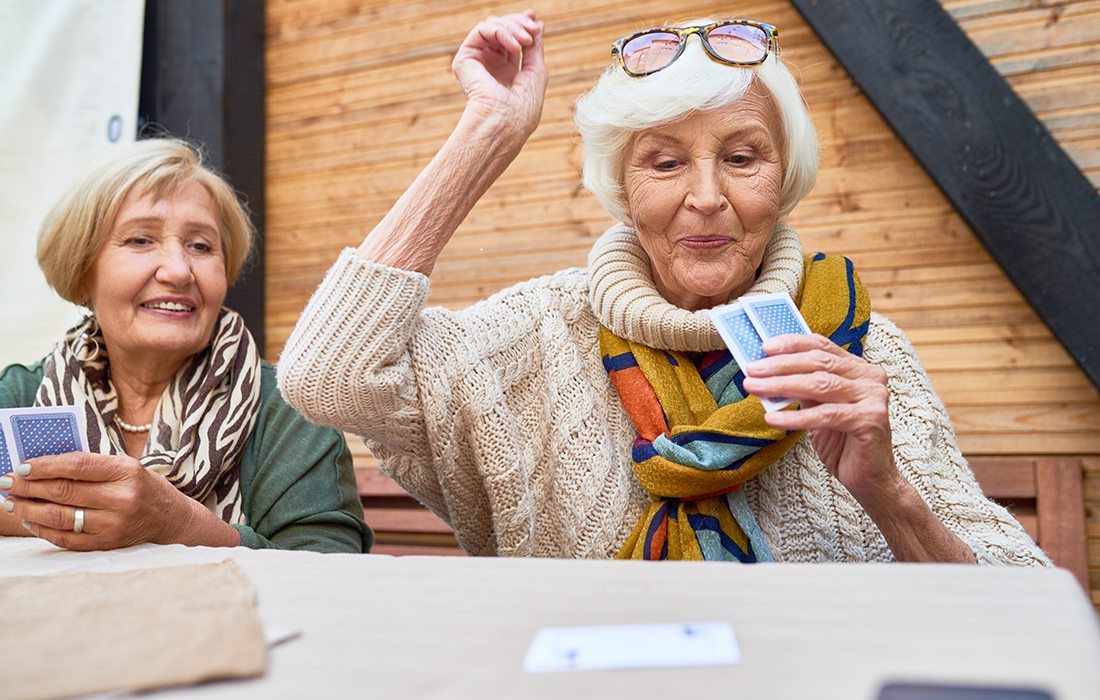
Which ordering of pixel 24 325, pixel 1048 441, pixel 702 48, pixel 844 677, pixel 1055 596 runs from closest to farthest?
pixel 844 677 → pixel 1055 596 → pixel 702 48 → pixel 1048 441 → pixel 24 325

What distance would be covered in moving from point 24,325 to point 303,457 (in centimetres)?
205

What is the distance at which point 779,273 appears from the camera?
6.00 feet

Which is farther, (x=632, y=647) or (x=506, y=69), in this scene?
(x=506, y=69)

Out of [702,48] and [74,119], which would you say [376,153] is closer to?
[74,119]

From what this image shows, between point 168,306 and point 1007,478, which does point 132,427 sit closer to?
point 168,306

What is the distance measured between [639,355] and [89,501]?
964 mm

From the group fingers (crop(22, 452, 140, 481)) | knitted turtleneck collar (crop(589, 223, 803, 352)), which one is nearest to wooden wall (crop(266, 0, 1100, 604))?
knitted turtleneck collar (crop(589, 223, 803, 352))

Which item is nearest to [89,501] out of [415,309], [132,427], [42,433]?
[42,433]

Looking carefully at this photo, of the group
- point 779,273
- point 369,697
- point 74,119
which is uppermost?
point 74,119

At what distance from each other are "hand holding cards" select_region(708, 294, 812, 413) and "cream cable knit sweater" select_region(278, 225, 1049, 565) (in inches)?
14.7

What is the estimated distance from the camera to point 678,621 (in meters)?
0.84

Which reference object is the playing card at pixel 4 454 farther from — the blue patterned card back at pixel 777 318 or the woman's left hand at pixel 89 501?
the blue patterned card back at pixel 777 318

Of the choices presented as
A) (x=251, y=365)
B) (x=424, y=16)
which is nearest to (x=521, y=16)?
(x=251, y=365)

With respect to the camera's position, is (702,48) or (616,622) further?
(702,48)
